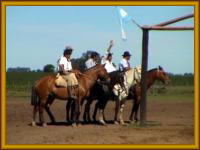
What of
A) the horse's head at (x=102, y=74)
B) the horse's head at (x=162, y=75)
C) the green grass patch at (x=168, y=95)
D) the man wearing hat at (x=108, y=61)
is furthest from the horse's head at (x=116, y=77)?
the green grass patch at (x=168, y=95)

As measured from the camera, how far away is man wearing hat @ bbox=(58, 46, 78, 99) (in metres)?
15.2

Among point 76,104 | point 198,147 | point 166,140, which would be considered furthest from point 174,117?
point 198,147

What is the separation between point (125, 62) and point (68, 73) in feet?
8.63

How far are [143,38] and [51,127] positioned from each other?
12.5ft

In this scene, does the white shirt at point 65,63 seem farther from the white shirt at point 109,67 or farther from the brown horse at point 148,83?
the brown horse at point 148,83

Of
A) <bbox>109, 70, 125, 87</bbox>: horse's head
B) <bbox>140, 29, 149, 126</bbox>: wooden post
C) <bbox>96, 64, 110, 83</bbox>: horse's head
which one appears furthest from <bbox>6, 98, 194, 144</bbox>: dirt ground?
<bbox>96, 64, 110, 83</bbox>: horse's head

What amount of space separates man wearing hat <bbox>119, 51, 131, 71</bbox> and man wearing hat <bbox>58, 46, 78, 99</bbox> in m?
2.13

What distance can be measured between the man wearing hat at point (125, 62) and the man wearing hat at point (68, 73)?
2.13m

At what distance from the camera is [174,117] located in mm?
19250

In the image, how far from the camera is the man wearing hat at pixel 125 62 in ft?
55.0

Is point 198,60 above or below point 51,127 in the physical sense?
above

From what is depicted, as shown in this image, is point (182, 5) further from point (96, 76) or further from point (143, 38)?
point (96, 76)

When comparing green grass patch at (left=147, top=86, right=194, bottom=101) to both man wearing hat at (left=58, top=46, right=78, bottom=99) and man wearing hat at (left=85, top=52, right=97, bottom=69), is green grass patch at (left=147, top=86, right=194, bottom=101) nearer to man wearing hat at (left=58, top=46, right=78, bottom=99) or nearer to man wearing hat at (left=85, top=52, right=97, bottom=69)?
man wearing hat at (left=85, top=52, right=97, bottom=69)

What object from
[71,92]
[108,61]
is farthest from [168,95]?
[71,92]
